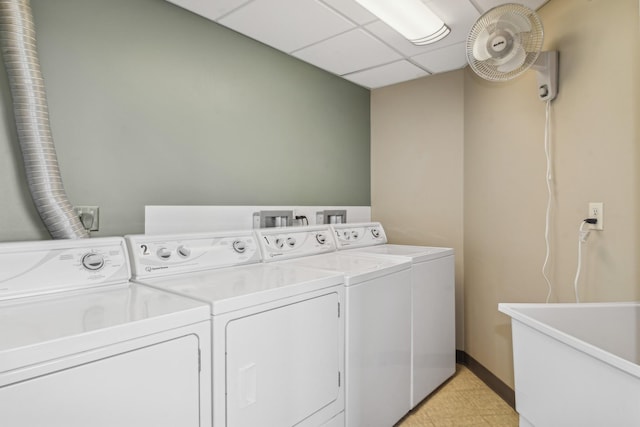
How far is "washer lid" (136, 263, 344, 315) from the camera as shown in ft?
3.98

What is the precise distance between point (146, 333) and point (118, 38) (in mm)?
1534

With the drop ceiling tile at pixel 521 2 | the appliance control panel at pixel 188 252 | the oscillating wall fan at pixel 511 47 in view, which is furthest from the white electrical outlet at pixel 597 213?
the appliance control panel at pixel 188 252

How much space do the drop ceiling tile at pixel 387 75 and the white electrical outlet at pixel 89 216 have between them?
87.2 inches

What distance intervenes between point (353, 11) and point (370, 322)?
171cm

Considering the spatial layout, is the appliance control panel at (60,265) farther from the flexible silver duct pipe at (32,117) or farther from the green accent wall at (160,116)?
the green accent wall at (160,116)

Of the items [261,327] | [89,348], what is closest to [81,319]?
[89,348]

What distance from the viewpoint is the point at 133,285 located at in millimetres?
1433

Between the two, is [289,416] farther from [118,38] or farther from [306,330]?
[118,38]

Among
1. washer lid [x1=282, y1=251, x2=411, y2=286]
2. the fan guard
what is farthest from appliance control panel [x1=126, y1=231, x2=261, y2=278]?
the fan guard

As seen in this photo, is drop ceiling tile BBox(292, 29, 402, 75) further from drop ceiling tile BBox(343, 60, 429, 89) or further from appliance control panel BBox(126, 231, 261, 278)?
appliance control panel BBox(126, 231, 261, 278)

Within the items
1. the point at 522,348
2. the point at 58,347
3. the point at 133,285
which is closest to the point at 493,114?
the point at 522,348

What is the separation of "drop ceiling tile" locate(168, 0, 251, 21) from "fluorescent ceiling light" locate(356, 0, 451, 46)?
70cm

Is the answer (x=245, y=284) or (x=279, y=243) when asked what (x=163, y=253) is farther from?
(x=279, y=243)

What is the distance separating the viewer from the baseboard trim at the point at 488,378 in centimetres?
222
